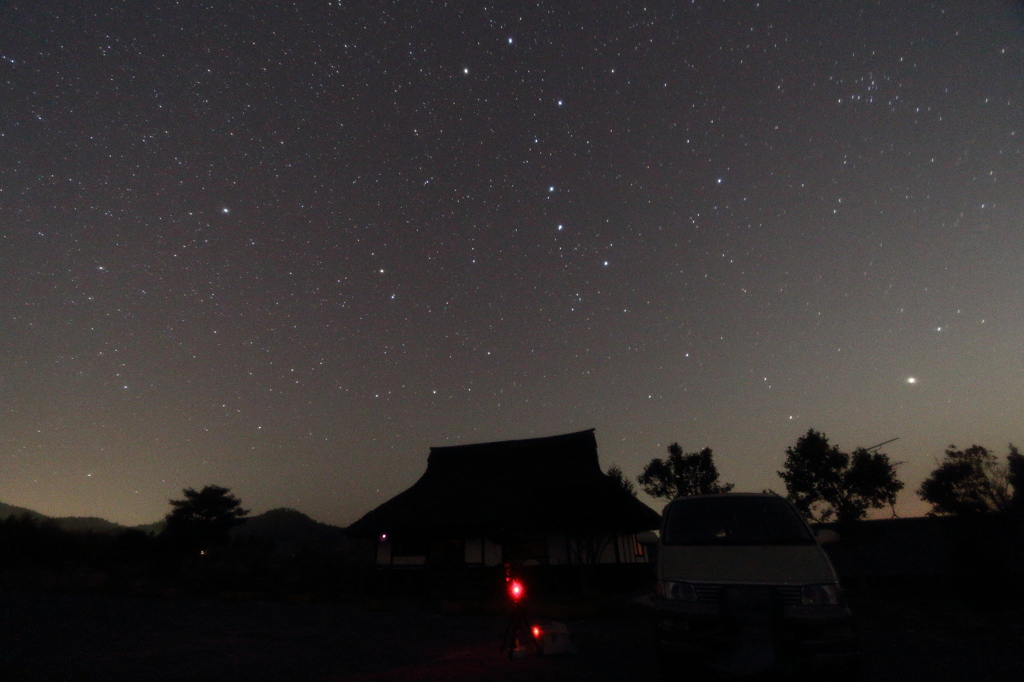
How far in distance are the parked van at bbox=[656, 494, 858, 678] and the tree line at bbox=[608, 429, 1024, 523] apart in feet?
43.7

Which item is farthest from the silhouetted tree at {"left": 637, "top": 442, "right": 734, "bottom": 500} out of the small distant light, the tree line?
the small distant light

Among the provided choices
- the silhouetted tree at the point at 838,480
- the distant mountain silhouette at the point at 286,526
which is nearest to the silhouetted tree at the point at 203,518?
the silhouetted tree at the point at 838,480

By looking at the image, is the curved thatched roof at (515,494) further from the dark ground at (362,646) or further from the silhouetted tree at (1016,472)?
the silhouetted tree at (1016,472)

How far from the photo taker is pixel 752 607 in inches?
175

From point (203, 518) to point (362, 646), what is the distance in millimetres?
40143

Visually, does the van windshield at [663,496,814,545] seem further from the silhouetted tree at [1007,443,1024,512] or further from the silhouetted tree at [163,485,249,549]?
the silhouetted tree at [163,485,249,549]

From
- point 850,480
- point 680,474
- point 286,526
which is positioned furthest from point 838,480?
point 286,526

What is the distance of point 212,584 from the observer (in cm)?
1909

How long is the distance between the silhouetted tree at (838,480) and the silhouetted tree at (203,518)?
4139cm

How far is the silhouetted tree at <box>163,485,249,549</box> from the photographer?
3903 cm

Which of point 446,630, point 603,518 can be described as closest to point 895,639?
point 446,630

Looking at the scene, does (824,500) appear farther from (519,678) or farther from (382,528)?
(519,678)

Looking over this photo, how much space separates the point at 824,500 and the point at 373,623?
1973cm

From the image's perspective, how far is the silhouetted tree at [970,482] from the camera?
2755 centimetres
